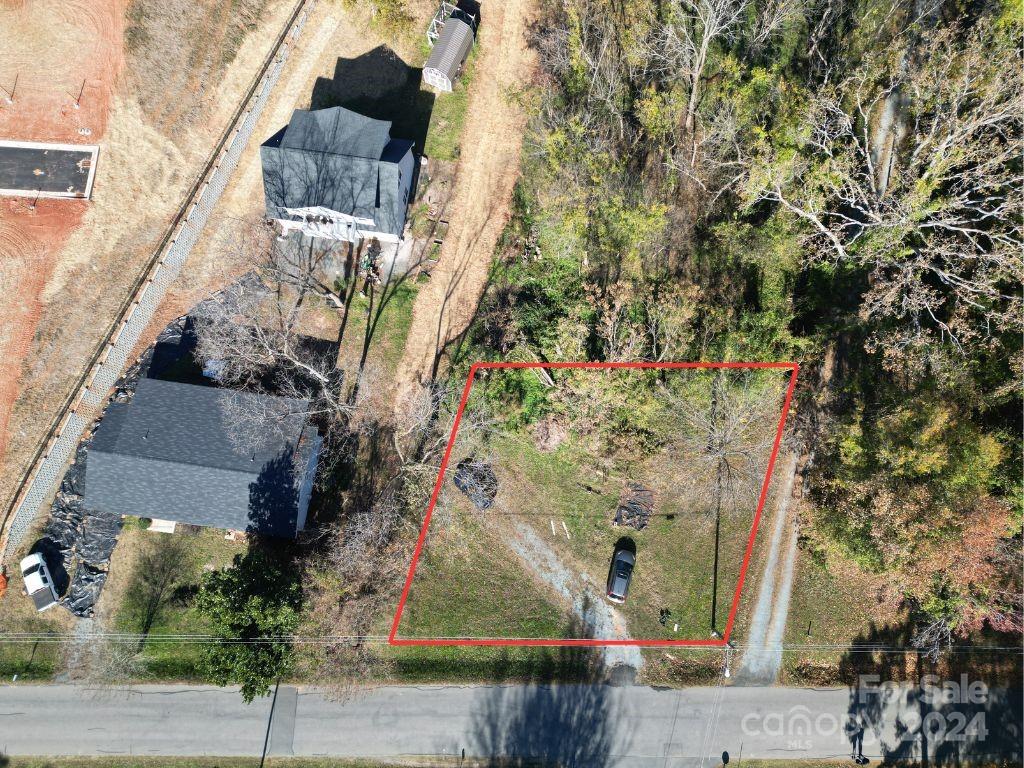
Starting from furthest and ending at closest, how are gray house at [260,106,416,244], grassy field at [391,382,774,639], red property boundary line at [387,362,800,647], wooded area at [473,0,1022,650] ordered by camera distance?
grassy field at [391,382,774,639] → red property boundary line at [387,362,800,647] → gray house at [260,106,416,244] → wooded area at [473,0,1022,650]

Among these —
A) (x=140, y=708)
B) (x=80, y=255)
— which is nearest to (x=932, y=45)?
(x=80, y=255)

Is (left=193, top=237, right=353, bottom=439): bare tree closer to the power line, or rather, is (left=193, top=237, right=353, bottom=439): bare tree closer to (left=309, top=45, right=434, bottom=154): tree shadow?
(left=309, top=45, right=434, bottom=154): tree shadow

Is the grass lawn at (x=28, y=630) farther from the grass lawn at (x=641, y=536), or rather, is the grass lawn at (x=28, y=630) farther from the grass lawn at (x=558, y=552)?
the grass lawn at (x=641, y=536)

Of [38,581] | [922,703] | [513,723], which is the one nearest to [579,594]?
[513,723]

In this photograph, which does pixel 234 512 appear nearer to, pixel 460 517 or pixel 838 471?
pixel 460 517

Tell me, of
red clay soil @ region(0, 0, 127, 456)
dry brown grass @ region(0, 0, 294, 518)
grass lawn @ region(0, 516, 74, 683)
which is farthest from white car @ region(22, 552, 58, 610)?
red clay soil @ region(0, 0, 127, 456)

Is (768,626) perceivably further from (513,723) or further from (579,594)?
(513,723)

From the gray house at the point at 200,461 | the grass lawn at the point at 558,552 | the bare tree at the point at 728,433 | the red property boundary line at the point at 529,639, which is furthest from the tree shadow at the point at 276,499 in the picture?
the bare tree at the point at 728,433
